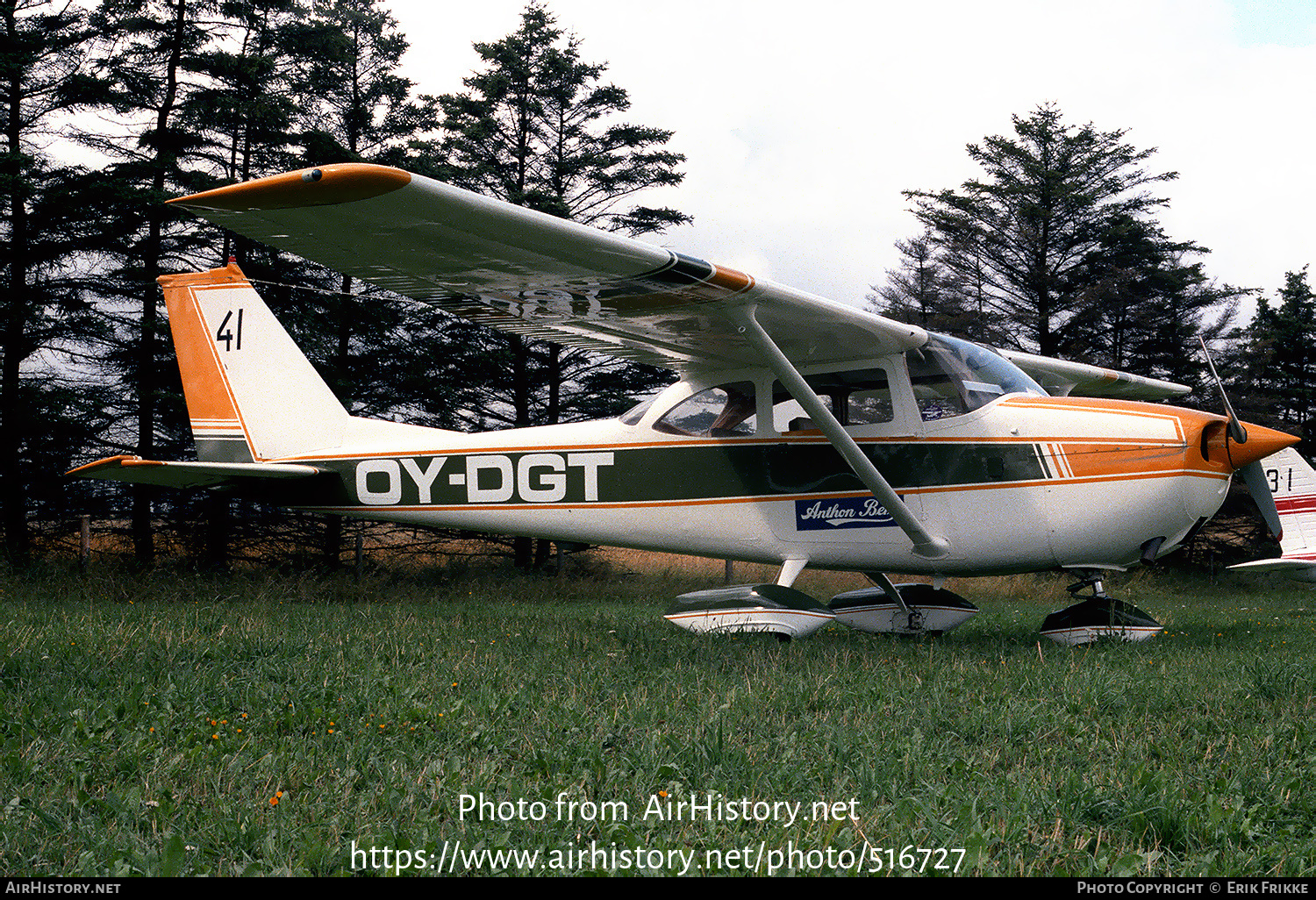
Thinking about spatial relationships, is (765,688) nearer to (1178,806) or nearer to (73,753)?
(1178,806)

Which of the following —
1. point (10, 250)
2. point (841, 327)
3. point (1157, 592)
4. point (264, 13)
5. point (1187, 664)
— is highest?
point (264, 13)

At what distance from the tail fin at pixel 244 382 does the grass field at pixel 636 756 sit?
9.52 feet

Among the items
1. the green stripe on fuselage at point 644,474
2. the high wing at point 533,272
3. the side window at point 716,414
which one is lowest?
the green stripe on fuselage at point 644,474

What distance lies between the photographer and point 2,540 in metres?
12.9

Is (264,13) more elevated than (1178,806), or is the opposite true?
(264,13)

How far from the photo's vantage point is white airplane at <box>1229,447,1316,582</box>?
11.3 metres

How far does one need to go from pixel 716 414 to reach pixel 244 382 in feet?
16.2

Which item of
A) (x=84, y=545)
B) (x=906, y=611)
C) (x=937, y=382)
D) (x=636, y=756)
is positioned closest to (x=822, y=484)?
(x=937, y=382)

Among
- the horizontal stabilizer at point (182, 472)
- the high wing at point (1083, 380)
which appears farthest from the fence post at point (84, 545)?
the high wing at point (1083, 380)

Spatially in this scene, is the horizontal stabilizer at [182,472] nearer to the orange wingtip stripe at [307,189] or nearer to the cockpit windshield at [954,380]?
the orange wingtip stripe at [307,189]

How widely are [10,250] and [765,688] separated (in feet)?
46.7

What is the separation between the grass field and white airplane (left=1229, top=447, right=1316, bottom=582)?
6409mm

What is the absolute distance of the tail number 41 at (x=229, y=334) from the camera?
8.91 m

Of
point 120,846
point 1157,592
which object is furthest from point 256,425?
point 1157,592
